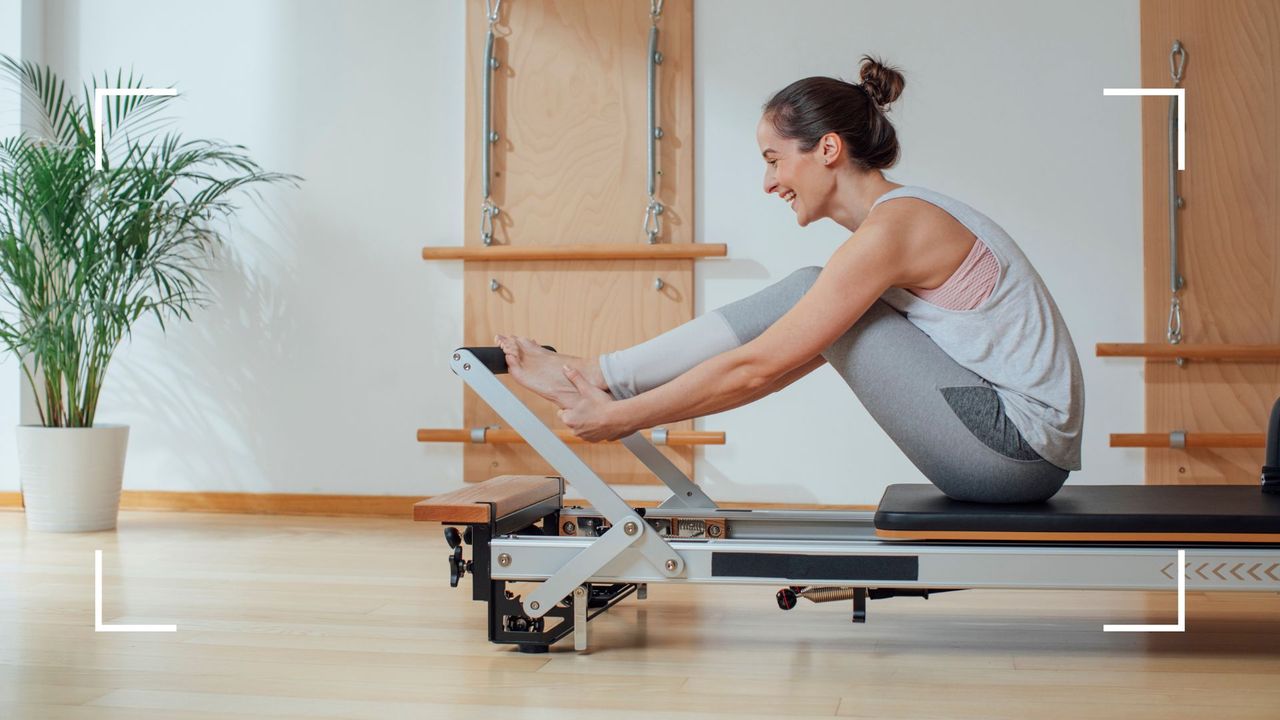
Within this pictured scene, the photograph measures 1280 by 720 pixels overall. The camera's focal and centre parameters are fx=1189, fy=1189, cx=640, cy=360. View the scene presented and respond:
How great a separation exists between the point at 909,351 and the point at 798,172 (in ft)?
1.09

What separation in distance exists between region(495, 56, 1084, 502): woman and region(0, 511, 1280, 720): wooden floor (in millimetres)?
293

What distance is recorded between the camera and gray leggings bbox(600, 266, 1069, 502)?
1669mm

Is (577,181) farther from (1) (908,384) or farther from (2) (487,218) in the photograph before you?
(1) (908,384)

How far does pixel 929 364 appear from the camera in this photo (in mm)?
1683

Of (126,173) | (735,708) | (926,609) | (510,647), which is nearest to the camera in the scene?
(735,708)

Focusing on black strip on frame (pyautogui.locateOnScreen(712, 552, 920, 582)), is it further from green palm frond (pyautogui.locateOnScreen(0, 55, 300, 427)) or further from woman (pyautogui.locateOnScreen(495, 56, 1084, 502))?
green palm frond (pyautogui.locateOnScreen(0, 55, 300, 427))

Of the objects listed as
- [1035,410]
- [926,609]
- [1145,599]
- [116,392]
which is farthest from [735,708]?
[116,392]

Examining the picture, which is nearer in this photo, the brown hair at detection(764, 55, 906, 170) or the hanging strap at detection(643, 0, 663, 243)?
the brown hair at detection(764, 55, 906, 170)

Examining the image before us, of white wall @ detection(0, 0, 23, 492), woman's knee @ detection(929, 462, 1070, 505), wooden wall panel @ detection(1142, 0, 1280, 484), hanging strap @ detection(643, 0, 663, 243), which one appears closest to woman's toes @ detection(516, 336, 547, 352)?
woman's knee @ detection(929, 462, 1070, 505)

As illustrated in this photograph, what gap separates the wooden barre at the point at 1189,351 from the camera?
308 centimetres

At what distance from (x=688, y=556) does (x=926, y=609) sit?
63 centimetres

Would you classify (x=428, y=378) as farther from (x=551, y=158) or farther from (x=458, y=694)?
(x=458, y=694)

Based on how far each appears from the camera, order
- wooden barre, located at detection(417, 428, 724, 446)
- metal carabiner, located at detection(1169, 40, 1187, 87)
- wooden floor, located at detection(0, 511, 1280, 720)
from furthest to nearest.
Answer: wooden barre, located at detection(417, 428, 724, 446), metal carabiner, located at detection(1169, 40, 1187, 87), wooden floor, located at detection(0, 511, 1280, 720)

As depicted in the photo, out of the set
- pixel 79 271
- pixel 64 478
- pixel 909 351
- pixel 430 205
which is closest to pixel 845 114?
pixel 909 351
